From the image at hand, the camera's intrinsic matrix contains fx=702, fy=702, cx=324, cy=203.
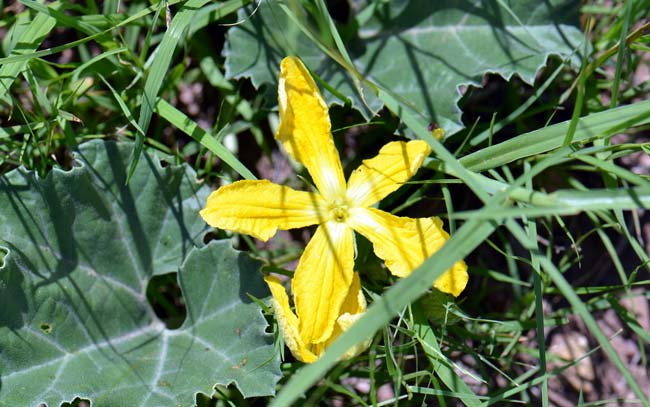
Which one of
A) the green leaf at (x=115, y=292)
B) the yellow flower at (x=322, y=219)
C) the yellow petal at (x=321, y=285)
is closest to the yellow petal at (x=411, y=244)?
the yellow flower at (x=322, y=219)

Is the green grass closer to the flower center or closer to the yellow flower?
the yellow flower

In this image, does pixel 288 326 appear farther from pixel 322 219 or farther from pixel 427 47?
pixel 427 47

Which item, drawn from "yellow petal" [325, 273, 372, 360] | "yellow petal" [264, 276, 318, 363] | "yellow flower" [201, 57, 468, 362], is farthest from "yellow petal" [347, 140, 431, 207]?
"yellow petal" [264, 276, 318, 363]

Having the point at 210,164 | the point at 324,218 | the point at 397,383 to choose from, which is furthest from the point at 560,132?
the point at 210,164

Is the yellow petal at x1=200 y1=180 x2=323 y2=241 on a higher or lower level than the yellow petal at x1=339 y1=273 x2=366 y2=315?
higher

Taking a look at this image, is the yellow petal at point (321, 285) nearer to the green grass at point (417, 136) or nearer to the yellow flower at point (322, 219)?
the yellow flower at point (322, 219)

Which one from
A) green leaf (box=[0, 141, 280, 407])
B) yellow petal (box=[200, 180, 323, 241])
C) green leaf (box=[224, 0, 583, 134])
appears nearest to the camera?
yellow petal (box=[200, 180, 323, 241])

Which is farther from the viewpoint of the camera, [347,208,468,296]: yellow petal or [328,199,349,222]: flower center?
[328,199,349,222]: flower center
